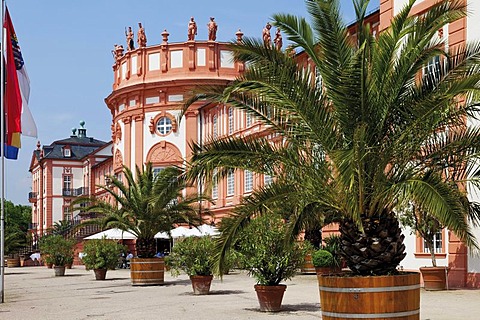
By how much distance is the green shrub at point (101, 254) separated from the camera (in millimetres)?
32062

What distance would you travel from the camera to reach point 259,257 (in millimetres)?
16359

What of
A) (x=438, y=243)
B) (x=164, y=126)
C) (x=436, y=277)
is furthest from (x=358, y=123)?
(x=164, y=126)

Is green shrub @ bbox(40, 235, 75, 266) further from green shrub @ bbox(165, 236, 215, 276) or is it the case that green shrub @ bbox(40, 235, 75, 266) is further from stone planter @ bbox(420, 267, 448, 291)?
stone planter @ bbox(420, 267, 448, 291)

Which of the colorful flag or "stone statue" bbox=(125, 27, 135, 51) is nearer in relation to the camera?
the colorful flag

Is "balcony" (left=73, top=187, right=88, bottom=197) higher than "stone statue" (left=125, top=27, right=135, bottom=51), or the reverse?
"stone statue" (left=125, top=27, right=135, bottom=51)

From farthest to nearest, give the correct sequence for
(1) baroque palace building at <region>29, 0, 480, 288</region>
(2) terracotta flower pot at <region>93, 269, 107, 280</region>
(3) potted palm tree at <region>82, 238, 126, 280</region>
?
(1) baroque palace building at <region>29, 0, 480, 288</region>
(2) terracotta flower pot at <region>93, 269, 107, 280</region>
(3) potted palm tree at <region>82, 238, 126, 280</region>

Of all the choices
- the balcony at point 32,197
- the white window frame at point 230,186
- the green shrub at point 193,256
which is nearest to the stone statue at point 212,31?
the white window frame at point 230,186

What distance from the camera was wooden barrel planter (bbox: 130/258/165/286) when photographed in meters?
26.7

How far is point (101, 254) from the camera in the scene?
32.2 meters

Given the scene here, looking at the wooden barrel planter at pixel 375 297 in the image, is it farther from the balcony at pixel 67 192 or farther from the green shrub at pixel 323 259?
the balcony at pixel 67 192

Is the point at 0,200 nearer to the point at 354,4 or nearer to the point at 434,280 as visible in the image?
the point at 434,280

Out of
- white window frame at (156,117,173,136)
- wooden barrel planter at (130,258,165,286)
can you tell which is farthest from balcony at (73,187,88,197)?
wooden barrel planter at (130,258,165,286)

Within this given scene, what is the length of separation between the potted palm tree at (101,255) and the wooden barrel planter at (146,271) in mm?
5473

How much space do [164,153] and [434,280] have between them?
31809 mm
